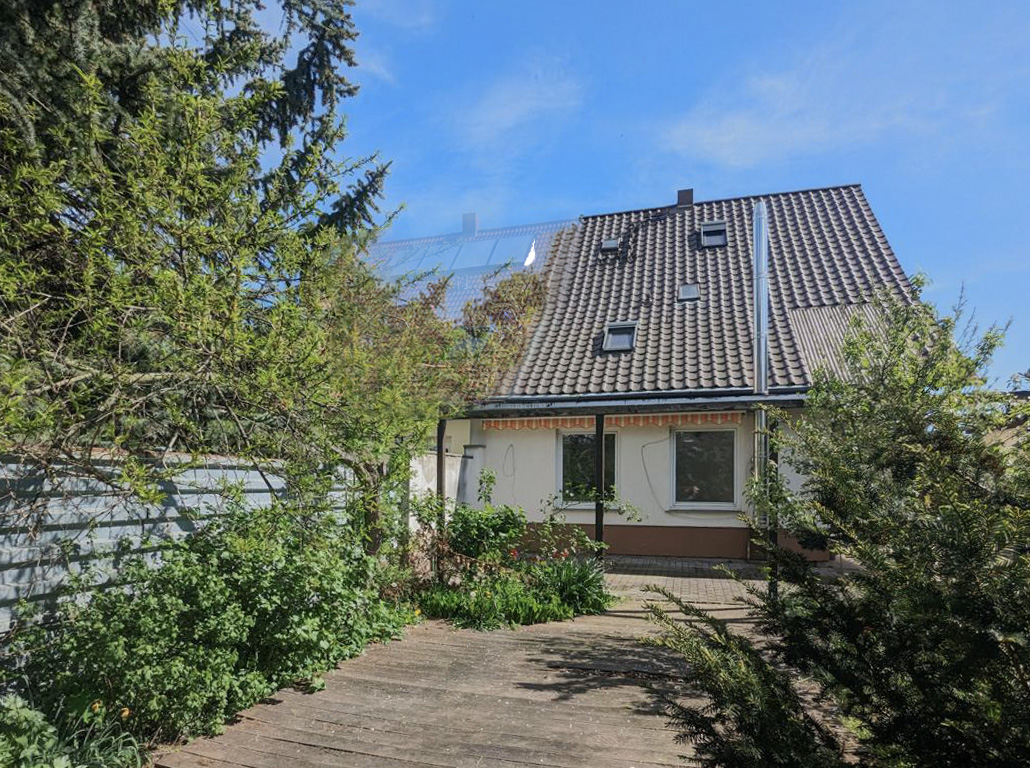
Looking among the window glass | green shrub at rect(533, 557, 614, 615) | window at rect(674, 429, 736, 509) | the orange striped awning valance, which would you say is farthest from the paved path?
the window glass

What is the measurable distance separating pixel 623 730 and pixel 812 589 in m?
2.43

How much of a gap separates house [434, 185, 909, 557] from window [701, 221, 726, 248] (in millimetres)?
36

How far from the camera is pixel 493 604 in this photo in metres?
7.34

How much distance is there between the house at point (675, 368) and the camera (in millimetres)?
12086

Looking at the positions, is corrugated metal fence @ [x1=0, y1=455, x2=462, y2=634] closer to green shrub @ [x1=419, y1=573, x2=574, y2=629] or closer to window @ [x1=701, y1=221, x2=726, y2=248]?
green shrub @ [x1=419, y1=573, x2=574, y2=629]

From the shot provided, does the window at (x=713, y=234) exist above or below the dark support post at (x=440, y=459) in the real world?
above

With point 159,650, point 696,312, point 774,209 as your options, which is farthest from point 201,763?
point 774,209

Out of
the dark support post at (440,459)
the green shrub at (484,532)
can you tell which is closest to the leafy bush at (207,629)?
the green shrub at (484,532)

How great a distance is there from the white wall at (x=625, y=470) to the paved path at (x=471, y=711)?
5611 mm

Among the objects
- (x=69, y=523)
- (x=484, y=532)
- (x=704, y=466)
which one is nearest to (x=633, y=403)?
(x=704, y=466)

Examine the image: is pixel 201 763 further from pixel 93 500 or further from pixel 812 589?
pixel 812 589

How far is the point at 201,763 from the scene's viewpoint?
3.75 m

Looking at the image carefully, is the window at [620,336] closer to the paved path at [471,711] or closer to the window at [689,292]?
the window at [689,292]

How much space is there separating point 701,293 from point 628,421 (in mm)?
3707
